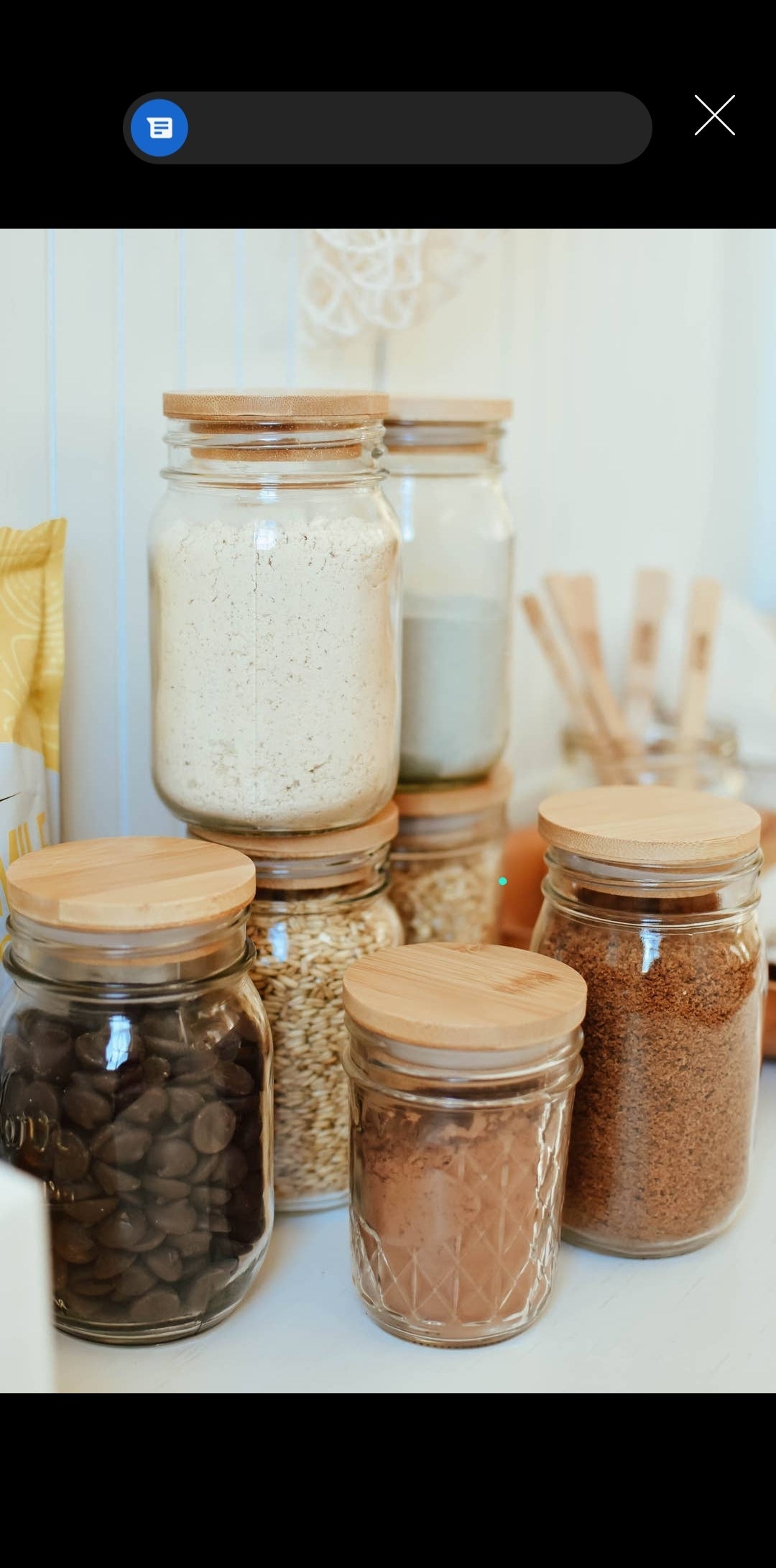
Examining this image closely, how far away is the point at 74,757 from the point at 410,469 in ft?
0.94

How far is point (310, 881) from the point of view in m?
0.81

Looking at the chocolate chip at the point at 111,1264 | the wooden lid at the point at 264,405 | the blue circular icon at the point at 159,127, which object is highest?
the blue circular icon at the point at 159,127

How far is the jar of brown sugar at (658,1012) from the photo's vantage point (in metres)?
0.77

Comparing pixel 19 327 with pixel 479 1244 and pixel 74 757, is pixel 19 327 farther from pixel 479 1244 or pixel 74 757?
pixel 479 1244

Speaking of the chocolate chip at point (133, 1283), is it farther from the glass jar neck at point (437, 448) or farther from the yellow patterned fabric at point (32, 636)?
the glass jar neck at point (437, 448)

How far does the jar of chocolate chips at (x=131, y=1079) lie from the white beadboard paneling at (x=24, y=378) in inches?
9.8

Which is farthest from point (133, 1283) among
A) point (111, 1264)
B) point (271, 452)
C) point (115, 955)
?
point (271, 452)

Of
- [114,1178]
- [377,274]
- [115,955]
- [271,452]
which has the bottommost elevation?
[114,1178]

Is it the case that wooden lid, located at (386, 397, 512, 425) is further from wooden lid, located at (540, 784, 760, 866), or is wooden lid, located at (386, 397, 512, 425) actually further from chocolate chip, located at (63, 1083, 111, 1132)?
chocolate chip, located at (63, 1083, 111, 1132)

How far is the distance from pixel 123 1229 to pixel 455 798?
38 cm

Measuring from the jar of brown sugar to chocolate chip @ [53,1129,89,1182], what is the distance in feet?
0.90

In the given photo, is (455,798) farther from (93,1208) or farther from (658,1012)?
(93,1208)

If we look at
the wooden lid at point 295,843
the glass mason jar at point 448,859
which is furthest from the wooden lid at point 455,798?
the wooden lid at point 295,843

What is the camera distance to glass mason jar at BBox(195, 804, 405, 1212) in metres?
0.81
